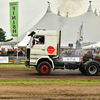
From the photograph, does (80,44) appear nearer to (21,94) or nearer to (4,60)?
(21,94)

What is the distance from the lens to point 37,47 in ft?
44.5

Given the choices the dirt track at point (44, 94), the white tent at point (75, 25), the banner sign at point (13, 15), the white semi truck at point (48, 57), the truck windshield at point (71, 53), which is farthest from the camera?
the white tent at point (75, 25)

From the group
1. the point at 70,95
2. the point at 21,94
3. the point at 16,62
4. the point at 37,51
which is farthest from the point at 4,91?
the point at 16,62

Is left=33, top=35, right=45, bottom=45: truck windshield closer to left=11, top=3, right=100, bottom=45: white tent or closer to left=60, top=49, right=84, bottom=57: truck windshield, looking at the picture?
left=60, top=49, right=84, bottom=57: truck windshield

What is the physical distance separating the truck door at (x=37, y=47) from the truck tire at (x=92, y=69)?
9.92 ft

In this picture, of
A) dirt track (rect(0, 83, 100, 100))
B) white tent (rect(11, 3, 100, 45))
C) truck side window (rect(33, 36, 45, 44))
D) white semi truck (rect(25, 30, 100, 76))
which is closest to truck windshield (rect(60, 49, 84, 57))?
white semi truck (rect(25, 30, 100, 76))

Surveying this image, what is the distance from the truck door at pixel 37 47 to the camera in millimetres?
13555

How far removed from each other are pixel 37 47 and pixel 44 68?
1.42 meters

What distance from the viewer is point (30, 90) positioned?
851 cm

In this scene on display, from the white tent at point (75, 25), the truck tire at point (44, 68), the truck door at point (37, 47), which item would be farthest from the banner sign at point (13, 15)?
the truck tire at point (44, 68)

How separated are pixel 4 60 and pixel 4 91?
16.4 meters

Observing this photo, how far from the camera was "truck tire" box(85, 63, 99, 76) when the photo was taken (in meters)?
13.6

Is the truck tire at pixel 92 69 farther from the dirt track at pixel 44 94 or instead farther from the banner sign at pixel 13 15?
the banner sign at pixel 13 15

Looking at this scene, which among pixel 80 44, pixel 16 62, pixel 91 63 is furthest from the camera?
pixel 16 62
